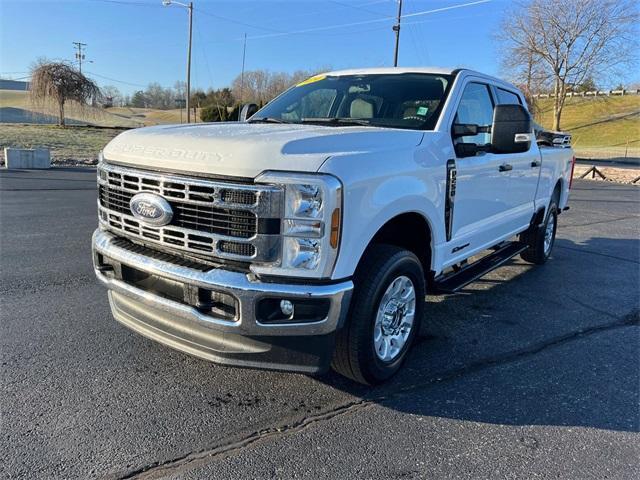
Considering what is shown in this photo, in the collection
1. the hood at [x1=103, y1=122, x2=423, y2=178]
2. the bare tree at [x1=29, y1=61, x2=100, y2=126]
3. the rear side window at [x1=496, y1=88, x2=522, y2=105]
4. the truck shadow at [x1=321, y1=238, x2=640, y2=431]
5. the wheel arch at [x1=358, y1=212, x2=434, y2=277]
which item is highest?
the bare tree at [x1=29, y1=61, x2=100, y2=126]

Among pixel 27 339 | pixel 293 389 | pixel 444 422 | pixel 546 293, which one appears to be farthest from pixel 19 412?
pixel 546 293

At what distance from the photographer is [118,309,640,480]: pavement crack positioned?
8.31ft

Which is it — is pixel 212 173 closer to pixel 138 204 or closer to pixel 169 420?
pixel 138 204

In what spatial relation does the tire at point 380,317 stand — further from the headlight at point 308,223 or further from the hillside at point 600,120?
Answer: the hillside at point 600,120

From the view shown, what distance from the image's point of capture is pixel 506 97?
5.39 m

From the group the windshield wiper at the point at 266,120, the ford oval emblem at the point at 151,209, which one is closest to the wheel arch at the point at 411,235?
the ford oval emblem at the point at 151,209

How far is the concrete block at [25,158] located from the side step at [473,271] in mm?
15748

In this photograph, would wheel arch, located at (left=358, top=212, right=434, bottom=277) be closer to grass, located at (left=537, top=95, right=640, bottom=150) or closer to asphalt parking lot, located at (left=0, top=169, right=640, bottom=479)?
asphalt parking lot, located at (left=0, top=169, right=640, bottom=479)

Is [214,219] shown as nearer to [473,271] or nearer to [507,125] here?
[507,125]

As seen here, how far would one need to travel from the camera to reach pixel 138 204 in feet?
10.3

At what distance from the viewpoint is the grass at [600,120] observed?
187 feet

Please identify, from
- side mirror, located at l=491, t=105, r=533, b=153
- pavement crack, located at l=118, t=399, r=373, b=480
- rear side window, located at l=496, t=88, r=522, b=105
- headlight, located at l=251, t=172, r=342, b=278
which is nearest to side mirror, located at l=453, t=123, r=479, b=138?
side mirror, located at l=491, t=105, r=533, b=153

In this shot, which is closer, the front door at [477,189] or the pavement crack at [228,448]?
the pavement crack at [228,448]

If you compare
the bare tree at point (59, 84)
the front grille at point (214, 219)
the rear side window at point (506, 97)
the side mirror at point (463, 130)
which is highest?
the bare tree at point (59, 84)
